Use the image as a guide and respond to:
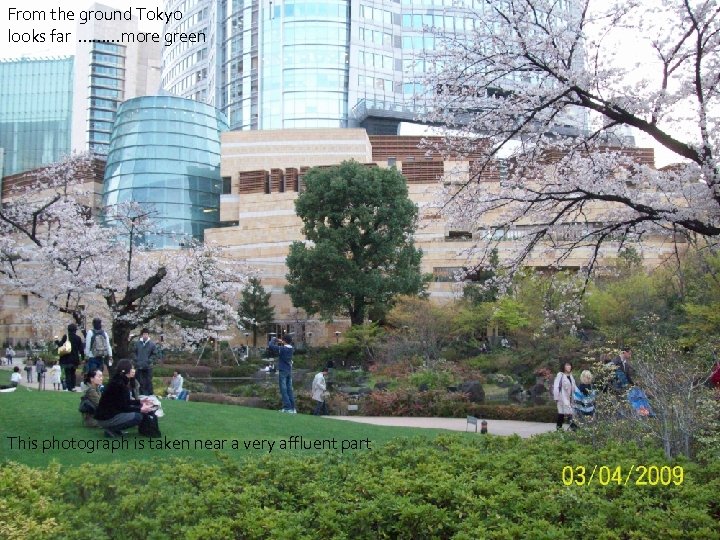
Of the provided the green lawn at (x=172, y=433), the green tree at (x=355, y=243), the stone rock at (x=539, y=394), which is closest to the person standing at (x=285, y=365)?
the green lawn at (x=172, y=433)

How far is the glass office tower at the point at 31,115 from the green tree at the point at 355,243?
255 feet

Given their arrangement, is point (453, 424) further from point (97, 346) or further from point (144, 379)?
point (97, 346)

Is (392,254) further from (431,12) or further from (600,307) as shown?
(431,12)

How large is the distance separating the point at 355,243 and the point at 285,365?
81.0 feet

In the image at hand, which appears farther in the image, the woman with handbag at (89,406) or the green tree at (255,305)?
the green tree at (255,305)

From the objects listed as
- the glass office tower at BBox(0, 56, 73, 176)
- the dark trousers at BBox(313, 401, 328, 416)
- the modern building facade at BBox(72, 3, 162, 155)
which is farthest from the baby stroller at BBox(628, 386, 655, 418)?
the glass office tower at BBox(0, 56, 73, 176)

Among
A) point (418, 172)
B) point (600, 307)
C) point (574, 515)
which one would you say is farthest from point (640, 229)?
point (418, 172)

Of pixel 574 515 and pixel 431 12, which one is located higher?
pixel 431 12

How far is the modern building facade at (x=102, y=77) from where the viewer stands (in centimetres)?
10506

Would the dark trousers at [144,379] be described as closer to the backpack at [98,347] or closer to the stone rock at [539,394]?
the backpack at [98,347]

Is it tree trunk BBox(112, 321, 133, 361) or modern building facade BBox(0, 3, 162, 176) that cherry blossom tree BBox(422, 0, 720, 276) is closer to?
tree trunk BBox(112, 321, 133, 361)

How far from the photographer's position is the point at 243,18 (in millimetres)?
73625

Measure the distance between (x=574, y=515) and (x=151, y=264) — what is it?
2641 centimetres

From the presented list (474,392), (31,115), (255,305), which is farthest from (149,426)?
(31,115)
